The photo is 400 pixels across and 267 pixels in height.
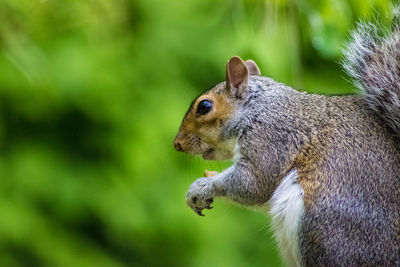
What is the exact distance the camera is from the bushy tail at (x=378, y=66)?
229 centimetres

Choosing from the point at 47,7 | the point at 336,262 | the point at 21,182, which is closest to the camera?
the point at 336,262

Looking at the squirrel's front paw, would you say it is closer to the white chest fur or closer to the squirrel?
the squirrel

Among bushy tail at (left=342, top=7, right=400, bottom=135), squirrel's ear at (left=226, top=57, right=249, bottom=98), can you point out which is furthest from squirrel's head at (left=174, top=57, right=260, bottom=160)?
bushy tail at (left=342, top=7, right=400, bottom=135)

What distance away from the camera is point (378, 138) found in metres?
2.27

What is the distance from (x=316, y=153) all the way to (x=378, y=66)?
0.33 meters

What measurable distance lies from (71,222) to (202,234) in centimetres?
57

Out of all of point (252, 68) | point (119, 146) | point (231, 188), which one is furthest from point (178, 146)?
point (119, 146)

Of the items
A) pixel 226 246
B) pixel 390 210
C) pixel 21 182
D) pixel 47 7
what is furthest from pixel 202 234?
pixel 390 210

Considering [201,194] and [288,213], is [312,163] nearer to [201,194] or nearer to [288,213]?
[288,213]

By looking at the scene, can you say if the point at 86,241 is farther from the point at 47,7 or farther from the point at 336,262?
the point at 336,262

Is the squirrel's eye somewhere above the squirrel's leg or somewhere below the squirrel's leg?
above

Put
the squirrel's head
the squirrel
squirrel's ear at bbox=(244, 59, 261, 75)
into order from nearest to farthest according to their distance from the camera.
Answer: the squirrel → the squirrel's head → squirrel's ear at bbox=(244, 59, 261, 75)

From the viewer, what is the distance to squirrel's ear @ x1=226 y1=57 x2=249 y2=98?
2.37 metres

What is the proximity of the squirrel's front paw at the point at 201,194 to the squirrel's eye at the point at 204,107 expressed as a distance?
0.67 feet
